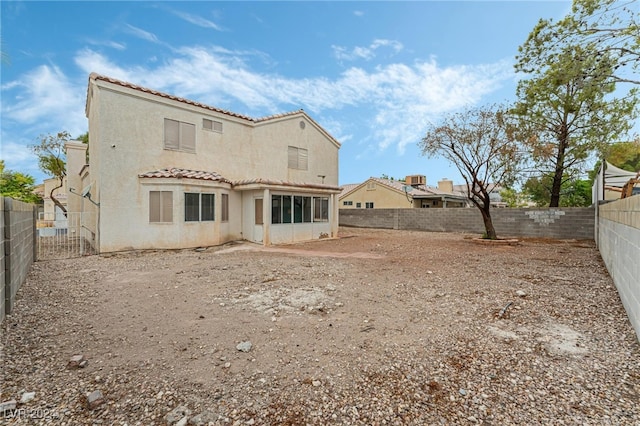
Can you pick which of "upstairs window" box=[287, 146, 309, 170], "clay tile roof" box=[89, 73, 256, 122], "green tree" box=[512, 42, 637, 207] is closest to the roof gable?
"clay tile roof" box=[89, 73, 256, 122]

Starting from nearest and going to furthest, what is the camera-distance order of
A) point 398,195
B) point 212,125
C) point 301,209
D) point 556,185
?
1. point 212,125
2. point 301,209
3. point 556,185
4. point 398,195

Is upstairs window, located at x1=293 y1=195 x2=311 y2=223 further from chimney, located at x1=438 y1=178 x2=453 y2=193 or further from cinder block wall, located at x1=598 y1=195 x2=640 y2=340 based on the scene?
chimney, located at x1=438 y1=178 x2=453 y2=193

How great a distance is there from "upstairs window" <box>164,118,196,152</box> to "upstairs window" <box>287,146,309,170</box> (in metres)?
5.03

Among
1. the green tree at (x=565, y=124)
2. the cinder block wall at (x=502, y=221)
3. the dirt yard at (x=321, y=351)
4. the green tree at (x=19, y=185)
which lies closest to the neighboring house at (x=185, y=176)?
the dirt yard at (x=321, y=351)

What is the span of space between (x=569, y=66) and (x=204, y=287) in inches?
457

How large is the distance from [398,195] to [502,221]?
1296 centimetres

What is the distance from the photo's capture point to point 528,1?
10.6m

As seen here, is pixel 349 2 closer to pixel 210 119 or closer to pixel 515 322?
pixel 210 119

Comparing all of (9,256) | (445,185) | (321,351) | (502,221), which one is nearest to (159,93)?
(9,256)

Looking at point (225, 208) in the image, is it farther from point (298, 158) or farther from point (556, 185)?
point (556, 185)

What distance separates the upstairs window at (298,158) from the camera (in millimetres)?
15930

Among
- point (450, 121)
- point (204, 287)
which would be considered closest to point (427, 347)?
point (204, 287)

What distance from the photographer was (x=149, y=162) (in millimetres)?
11258

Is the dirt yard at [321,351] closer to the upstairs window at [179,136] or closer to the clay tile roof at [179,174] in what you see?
the clay tile roof at [179,174]
